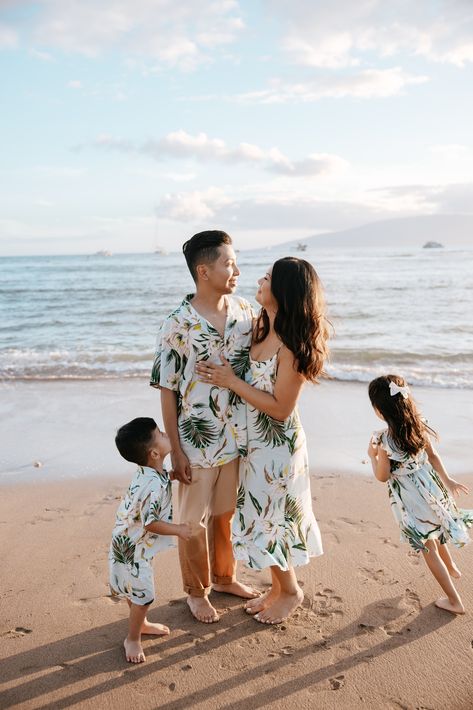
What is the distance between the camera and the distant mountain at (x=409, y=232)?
13562cm

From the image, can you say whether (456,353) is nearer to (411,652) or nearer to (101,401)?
(101,401)

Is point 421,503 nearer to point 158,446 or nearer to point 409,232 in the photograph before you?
point 158,446

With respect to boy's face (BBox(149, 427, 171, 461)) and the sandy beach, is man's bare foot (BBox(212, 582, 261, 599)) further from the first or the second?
boy's face (BBox(149, 427, 171, 461))

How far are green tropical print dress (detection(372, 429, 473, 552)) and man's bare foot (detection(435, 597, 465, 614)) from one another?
29cm

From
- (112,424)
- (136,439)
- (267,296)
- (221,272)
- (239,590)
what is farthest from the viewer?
(112,424)

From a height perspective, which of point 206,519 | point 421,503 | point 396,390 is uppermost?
point 396,390

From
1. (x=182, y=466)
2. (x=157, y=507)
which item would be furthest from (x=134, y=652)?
(x=182, y=466)

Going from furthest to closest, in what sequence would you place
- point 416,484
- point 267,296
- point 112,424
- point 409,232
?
point 409,232
point 112,424
point 416,484
point 267,296

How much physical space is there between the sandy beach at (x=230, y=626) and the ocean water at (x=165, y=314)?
4772 millimetres

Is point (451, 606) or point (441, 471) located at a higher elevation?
point (441, 471)

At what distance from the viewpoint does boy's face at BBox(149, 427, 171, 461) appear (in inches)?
106

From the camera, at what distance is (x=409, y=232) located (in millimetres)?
144250

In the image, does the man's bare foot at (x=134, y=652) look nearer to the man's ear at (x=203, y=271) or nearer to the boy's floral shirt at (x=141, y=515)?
the boy's floral shirt at (x=141, y=515)

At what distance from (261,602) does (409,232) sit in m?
151
